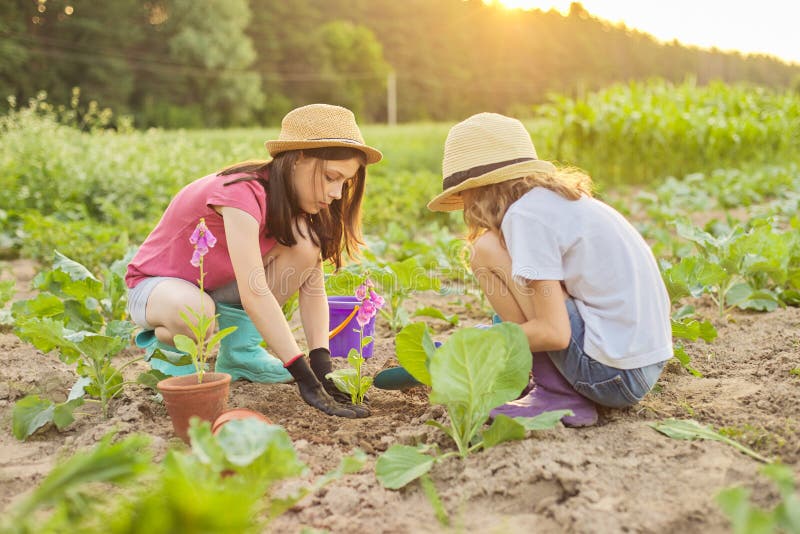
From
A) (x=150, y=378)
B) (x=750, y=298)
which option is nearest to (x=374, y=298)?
(x=150, y=378)

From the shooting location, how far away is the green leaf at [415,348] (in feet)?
5.63

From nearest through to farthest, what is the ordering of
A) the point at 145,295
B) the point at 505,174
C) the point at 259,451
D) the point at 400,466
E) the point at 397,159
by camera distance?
1. the point at 259,451
2. the point at 400,466
3. the point at 505,174
4. the point at 145,295
5. the point at 397,159

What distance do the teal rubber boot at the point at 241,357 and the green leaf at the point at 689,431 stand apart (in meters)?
1.34

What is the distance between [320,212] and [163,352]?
762mm

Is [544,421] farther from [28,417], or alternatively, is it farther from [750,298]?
[750,298]

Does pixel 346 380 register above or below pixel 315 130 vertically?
below

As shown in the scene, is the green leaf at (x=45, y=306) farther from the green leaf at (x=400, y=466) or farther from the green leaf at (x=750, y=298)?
the green leaf at (x=750, y=298)

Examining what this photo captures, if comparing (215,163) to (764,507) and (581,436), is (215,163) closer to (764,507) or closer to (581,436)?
(581,436)

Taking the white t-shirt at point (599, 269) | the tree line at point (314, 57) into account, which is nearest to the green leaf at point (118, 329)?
the white t-shirt at point (599, 269)

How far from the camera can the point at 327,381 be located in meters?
2.27

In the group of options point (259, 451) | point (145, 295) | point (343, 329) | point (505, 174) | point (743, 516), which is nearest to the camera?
point (743, 516)

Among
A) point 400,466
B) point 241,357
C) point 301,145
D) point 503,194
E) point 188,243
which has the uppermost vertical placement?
point 301,145

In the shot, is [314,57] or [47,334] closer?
[47,334]

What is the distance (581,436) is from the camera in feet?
6.01
